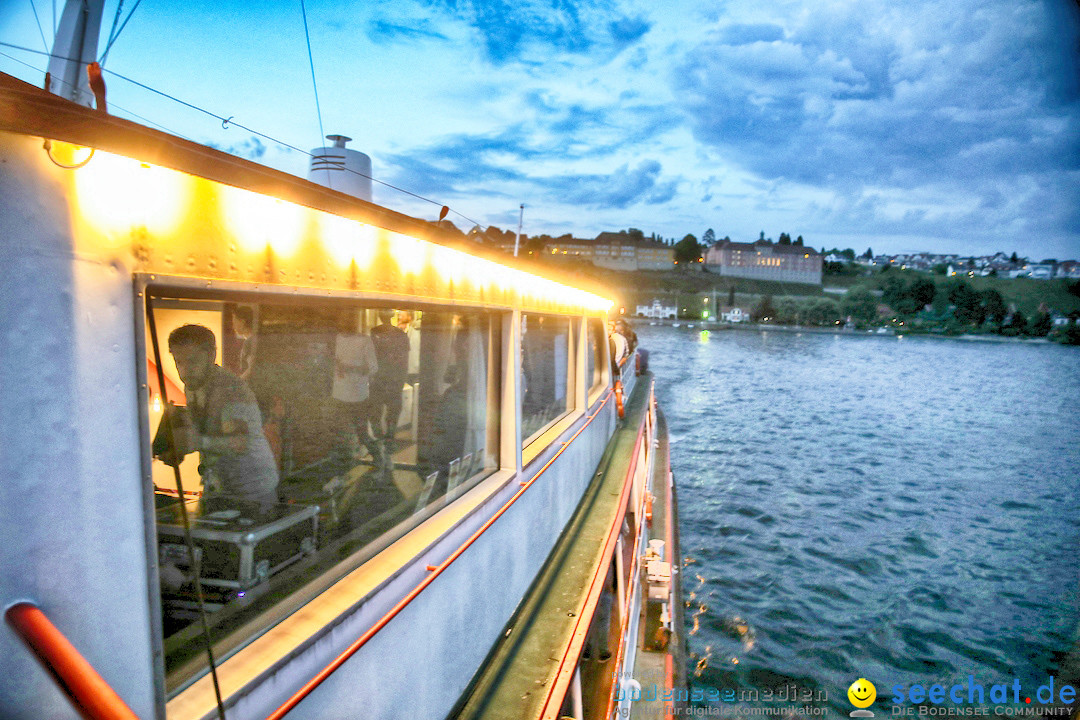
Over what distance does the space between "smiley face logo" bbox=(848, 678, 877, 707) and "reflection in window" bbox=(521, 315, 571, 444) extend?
19.5 ft

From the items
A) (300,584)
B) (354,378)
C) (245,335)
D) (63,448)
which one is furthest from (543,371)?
(63,448)

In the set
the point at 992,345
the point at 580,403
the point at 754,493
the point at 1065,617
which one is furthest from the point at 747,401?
the point at 992,345

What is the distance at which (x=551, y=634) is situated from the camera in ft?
11.1

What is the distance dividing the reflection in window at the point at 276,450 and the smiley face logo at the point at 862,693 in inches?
315

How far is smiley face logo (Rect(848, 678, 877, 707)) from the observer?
8086 millimetres

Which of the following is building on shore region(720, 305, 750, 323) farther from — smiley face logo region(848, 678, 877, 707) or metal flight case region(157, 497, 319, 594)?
metal flight case region(157, 497, 319, 594)

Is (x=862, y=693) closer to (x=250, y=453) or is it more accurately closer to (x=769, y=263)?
(x=250, y=453)

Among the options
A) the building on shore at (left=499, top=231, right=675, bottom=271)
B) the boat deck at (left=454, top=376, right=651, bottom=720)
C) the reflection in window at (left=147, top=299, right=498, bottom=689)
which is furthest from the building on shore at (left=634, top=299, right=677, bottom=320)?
the reflection in window at (left=147, top=299, right=498, bottom=689)

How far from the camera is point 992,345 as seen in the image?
334ft

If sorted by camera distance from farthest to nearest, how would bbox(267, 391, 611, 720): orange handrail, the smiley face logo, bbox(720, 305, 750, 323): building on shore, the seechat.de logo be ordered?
bbox(720, 305, 750, 323): building on shore → the smiley face logo → the seechat.de logo → bbox(267, 391, 611, 720): orange handrail

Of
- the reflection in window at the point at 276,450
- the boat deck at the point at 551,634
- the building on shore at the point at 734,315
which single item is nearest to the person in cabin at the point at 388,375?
the reflection in window at the point at 276,450

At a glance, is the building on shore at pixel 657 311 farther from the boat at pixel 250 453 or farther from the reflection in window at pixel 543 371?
the boat at pixel 250 453

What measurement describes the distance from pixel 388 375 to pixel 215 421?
0.87 m

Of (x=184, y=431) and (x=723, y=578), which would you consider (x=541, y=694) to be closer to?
(x=184, y=431)
